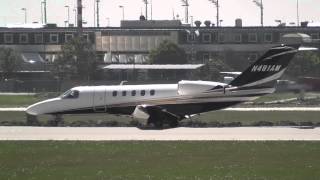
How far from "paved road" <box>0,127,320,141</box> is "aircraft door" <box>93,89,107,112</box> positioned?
378 centimetres

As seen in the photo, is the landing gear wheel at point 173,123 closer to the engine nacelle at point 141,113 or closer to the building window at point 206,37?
the engine nacelle at point 141,113

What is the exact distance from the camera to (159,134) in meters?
31.9

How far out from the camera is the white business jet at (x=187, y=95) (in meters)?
37.1

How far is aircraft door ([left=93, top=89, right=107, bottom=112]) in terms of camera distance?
129 ft

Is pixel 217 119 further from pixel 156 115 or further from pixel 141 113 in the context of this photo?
pixel 141 113

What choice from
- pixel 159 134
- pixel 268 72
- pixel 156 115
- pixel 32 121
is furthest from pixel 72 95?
pixel 268 72
